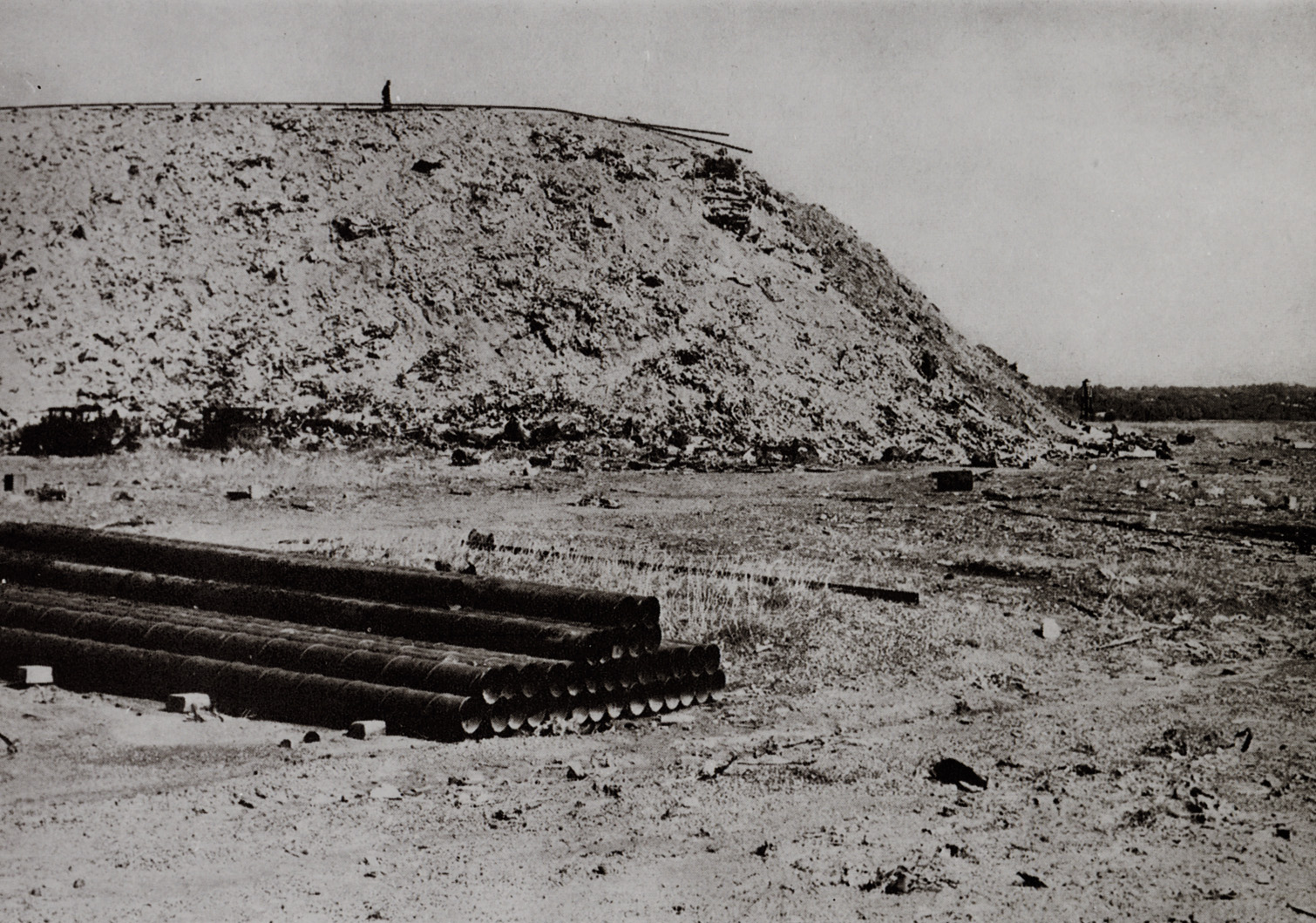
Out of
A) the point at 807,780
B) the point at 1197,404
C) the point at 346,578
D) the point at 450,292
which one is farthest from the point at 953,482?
the point at 1197,404

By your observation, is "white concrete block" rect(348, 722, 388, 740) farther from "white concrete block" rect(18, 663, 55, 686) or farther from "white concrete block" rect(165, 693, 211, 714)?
"white concrete block" rect(18, 663, 55, 686)

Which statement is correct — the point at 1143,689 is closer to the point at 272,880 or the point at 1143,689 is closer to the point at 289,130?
the point at 272,880

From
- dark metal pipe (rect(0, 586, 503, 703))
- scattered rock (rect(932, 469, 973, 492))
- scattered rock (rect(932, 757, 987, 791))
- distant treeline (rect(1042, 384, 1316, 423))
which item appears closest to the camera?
scattered rock (rect(932, 757, 987, 791))

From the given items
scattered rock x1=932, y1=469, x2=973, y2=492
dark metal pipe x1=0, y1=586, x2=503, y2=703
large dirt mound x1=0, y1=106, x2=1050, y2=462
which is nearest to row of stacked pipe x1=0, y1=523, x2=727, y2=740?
dark metal pipe x1=0, y1=586, x2=503, y2=703

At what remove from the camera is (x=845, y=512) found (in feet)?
59.3

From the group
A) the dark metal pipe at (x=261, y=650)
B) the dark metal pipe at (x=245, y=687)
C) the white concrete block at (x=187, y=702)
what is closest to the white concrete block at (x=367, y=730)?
the dark metal pipe at (x=245, y=687)

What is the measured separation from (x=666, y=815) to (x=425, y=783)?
1.46 meters

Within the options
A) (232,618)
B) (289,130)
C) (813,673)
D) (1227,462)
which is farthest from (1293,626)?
(289,130)

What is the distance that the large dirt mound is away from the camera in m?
26.0

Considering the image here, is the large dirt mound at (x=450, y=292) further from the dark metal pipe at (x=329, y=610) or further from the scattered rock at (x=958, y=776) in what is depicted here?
the scattered rock at (x=958, y=776)

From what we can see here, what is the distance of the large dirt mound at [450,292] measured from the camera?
85.5 ft

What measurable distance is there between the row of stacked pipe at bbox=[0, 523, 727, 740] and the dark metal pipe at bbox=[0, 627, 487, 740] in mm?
11

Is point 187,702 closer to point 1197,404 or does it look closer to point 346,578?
point 346,578

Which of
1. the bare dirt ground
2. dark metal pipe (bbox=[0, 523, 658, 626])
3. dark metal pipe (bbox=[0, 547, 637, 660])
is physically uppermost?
dark metal pipe (bbox=[0, 523, 658, 626])
